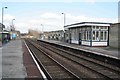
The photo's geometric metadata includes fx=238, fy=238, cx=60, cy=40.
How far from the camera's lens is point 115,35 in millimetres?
32531

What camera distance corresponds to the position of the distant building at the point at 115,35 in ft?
104

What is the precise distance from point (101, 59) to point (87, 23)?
69.6 feet

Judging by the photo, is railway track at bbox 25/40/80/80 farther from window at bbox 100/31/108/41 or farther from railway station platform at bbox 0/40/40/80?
window at bbox 100/31/108/41

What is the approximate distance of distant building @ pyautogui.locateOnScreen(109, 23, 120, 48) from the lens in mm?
31731

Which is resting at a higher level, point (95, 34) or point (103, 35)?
point (95, 34)

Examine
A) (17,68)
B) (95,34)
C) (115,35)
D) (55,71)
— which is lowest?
(55,71)

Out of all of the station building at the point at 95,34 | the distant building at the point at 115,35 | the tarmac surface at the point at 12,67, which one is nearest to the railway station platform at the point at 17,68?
the tarmac surface at the point at 12,67

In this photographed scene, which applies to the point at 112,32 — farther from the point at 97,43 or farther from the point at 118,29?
the point at 97,43

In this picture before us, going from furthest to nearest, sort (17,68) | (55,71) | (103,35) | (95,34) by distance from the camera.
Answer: (103,35), (95,34), (17,68), (55,71)

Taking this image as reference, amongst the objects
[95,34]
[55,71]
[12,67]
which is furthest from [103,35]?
[12,67]

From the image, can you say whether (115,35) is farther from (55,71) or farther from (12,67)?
(12,67)

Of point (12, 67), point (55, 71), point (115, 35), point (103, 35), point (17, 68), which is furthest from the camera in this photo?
point (103, 35)

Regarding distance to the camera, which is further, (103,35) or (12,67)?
(103,35)

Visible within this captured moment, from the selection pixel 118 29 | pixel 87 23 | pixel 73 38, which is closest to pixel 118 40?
pixel 118 29
